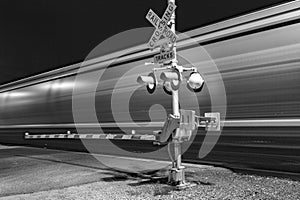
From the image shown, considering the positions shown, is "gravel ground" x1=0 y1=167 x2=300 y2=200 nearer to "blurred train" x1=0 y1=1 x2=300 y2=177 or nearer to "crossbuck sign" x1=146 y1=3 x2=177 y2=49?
"blurred train" x1=0 y1=1 x2=300 y2=177

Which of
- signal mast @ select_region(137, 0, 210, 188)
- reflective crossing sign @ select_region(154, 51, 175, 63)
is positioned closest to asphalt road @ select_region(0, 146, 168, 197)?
signal mast @ select_region(137, 0, 210, 188)

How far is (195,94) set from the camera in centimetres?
522

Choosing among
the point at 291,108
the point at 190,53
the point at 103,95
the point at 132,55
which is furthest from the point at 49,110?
the point at 291,108

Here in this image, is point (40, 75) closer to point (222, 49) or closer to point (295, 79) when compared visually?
point (222, 49)

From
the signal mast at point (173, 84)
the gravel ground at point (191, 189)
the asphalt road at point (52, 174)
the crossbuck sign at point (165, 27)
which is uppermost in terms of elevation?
the crossbuck sign at point (165, 27)

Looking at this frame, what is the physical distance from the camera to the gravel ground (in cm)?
325

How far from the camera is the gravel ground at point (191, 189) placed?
3.25 meters

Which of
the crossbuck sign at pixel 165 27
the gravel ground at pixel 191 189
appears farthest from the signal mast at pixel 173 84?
the gravel ground at pixel 191 189

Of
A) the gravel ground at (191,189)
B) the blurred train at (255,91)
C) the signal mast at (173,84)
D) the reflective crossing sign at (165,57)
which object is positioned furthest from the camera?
the blurred train at (255,91)

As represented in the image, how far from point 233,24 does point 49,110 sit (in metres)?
6.78

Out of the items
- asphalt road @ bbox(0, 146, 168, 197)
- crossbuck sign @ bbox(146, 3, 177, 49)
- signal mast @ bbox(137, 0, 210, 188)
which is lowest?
asphalt road @ bbox(0, 146, 168, 197)

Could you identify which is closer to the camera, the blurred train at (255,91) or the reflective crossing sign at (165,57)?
the reflective crossing sign at (165,57)

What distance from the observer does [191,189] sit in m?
3.52

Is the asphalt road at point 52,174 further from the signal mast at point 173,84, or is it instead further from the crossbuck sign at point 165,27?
the crossbuck sign at point 165,27
